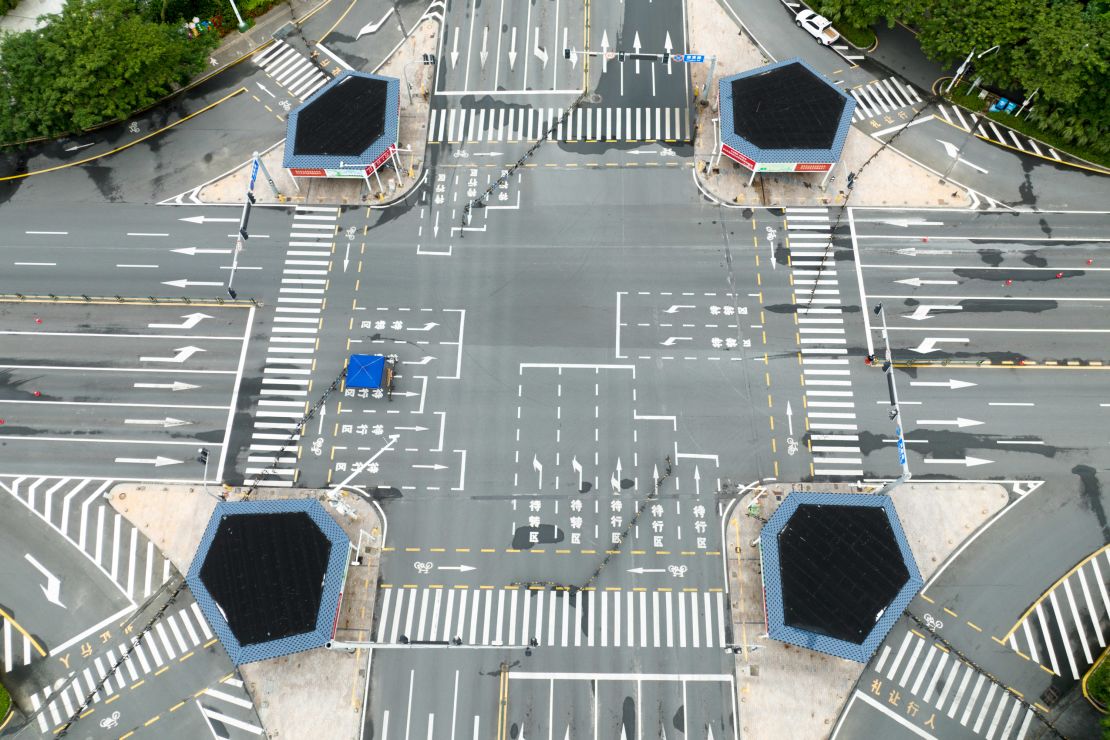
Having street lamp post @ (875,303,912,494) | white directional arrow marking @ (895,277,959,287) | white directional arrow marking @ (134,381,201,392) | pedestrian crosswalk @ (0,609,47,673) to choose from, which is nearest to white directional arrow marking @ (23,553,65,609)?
pedestrian crosswalk @ (0,609,47,673)

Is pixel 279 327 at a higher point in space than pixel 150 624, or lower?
higher

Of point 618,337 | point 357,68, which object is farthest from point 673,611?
point 357,68

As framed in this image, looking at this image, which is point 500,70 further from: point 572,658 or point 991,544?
point 991,544

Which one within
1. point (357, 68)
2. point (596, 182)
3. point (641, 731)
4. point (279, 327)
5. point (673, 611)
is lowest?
point (641, 731)

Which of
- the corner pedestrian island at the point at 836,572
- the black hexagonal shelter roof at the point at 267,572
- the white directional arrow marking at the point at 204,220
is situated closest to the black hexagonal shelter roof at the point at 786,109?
the corner pedestrian island at the point at 836,572

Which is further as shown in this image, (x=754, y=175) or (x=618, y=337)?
(x=754, y=175)

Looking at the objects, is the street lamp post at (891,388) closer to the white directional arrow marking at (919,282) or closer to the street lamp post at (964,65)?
the white directional arrow marking at (919,282)
